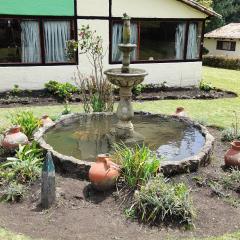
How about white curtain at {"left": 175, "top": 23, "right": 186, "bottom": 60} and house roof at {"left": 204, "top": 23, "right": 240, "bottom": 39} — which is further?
house roof at {"left": 204, "top": 23, "right": 240, "bottom": 39}

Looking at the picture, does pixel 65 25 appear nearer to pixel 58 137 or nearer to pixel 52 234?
pixel 58 137

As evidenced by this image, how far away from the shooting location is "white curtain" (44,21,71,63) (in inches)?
610

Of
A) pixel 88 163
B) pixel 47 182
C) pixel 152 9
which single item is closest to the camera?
pixel 47 182

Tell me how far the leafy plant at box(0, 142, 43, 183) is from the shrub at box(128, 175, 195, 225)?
200cm

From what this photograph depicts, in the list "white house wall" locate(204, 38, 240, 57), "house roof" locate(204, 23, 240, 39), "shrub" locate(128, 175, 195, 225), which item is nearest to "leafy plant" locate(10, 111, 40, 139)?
"shrub" locate(128, 175, 195, 225)

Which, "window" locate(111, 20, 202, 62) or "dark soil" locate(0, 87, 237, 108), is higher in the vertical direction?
"window" locate(111, 20, 202, 62)

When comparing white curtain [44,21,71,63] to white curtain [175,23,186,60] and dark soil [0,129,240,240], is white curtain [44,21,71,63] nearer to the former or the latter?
Result: white curtain [175,23,186,60]

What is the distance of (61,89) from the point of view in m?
14.7

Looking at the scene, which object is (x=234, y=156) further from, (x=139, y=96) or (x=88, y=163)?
(x=139, y=96)

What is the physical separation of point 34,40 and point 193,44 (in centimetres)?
747

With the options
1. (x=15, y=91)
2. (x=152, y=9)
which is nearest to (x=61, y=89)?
(x=15, y=91)

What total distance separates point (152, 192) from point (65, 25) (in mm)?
11389

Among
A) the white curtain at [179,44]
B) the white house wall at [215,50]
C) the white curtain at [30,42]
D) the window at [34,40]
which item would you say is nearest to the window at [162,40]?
the white curtain at [179,44]

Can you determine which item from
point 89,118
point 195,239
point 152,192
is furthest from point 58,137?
point 195,239
